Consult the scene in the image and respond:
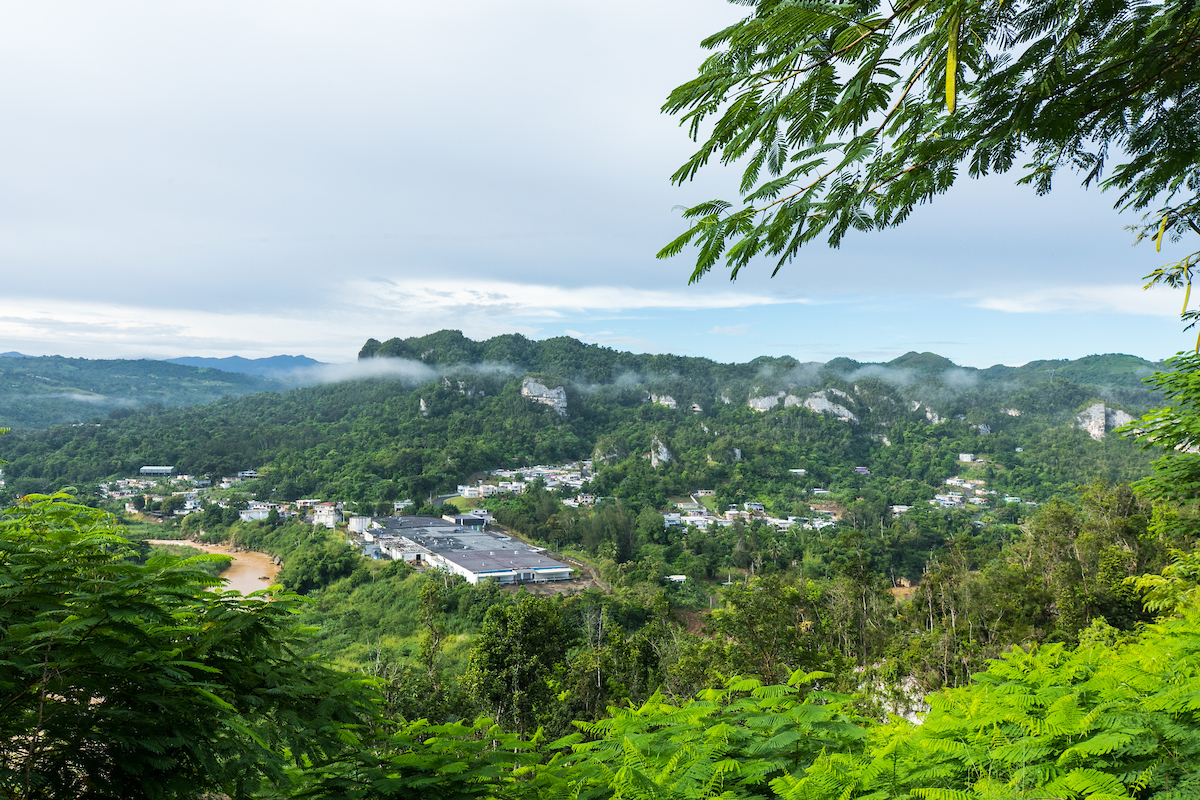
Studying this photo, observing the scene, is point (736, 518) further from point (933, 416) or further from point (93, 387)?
point (93, 387)

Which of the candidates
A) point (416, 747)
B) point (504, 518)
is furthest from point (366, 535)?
point (416, 747)

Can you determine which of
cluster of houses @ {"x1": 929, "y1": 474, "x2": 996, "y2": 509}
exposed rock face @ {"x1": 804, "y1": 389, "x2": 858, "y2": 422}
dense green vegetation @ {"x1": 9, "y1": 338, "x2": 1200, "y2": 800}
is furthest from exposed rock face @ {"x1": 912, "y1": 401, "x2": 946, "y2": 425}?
dense green vegetation @ {"x1": 9, "y1": 338, "x2": 1200, "y2": 800}

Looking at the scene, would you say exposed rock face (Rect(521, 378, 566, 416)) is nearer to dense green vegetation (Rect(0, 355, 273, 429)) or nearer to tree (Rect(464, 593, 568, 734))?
dense green vegetation (Rect(0, 355, 273, 429))

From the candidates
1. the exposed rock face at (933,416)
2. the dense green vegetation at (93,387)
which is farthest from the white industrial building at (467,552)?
the exposed rock face at (933,416)

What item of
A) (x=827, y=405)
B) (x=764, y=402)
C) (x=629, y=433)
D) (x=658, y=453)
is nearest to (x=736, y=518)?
(x=658, y=453)

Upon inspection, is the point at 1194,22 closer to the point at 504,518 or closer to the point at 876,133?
the point at 876,133

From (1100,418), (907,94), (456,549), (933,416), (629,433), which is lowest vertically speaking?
(456,549)

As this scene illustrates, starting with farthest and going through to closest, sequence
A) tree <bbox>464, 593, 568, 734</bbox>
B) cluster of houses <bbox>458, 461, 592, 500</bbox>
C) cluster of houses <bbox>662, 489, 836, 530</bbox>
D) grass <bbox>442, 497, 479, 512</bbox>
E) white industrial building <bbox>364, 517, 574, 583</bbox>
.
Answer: cluster of houses <bbox>458, 461, 592, 500</bbox>, grass <bbox>442, 497, 479, 512</bbox>, cluster of houses <bbox>662, 489, 836, 530</bbox>, white industrial building <bbox>364, 517, 574, 583</bbox>, tree <bbox>464, 593, 568, 734</bbox>
